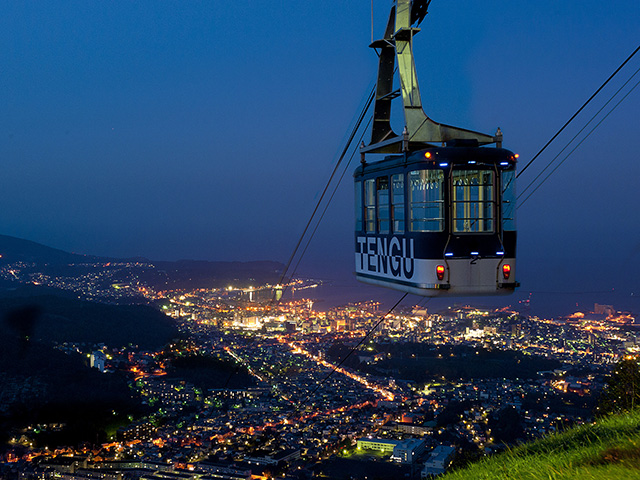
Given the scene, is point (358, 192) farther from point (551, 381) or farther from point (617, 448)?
point (551, 381)

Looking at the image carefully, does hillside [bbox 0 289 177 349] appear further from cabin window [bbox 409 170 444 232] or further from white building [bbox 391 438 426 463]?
cabin window [bbox 409 170 444 232]

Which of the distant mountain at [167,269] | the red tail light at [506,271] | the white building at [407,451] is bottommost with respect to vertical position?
the white building at [407,451]

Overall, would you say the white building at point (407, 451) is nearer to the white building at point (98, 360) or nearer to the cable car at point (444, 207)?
the cable car at point (444, 207)

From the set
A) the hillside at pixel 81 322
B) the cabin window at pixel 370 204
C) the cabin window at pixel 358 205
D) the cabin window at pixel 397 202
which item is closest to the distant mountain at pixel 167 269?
the hillside at pixel 81 322

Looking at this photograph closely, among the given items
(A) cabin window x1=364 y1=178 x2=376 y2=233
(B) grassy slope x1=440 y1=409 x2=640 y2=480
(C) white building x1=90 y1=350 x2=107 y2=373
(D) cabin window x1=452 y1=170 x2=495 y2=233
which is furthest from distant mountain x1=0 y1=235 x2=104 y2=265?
(B) grassy slope x1=440 y1=409 x2=640 y2=480

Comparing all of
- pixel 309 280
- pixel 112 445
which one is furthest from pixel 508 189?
pixel 309 280
